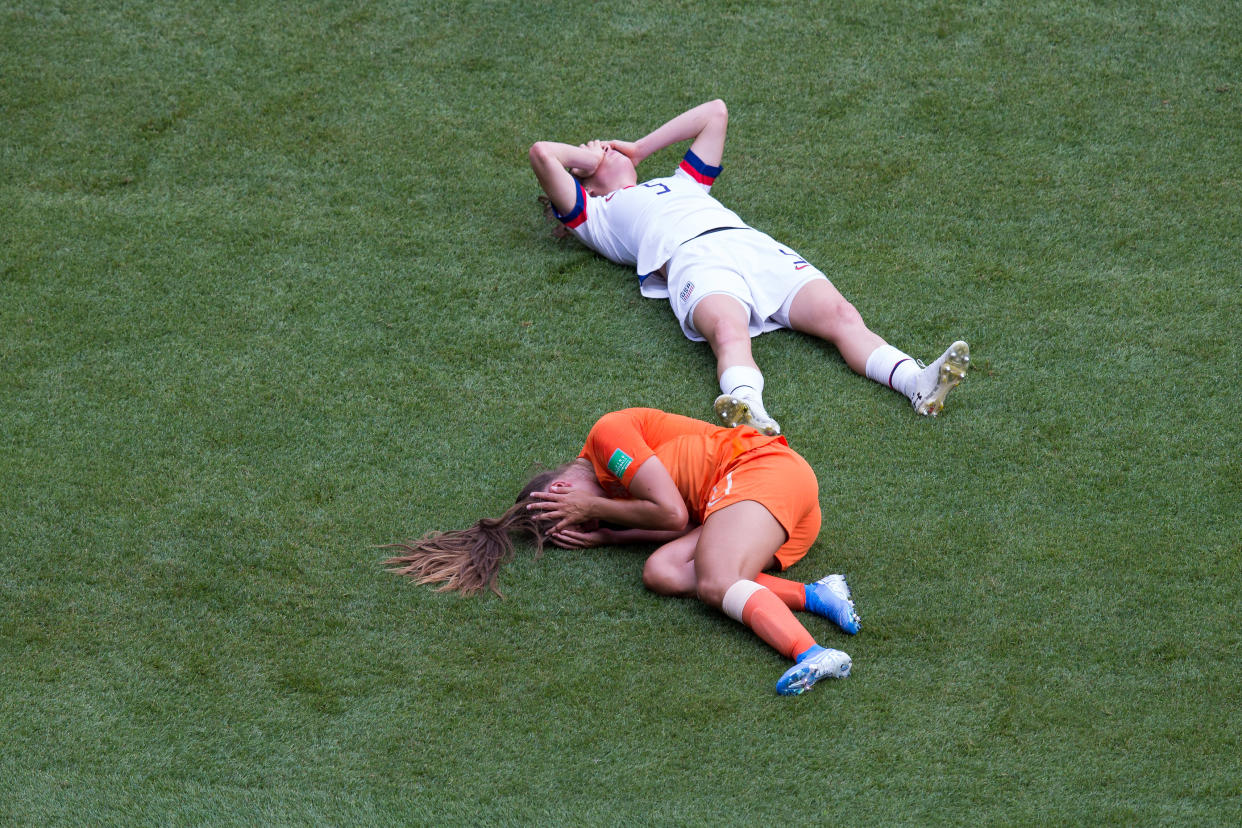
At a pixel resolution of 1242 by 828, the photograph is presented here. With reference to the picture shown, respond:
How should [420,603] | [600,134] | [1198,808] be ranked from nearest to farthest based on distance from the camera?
1. [1198,808]
2. [420,603]
3. [600,134]

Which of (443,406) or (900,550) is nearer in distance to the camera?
(900,550)

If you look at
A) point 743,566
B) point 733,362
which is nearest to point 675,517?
point 743,566

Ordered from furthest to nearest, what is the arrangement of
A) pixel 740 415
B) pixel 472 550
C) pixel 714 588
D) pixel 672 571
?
pixel 740 415 < pixel 472 550 < pixel 672 571 < pixel 714 588

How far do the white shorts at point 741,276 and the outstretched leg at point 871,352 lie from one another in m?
0.07

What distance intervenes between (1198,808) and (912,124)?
4131 mm

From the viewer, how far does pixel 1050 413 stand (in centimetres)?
447

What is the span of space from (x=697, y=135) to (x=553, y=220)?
81cm

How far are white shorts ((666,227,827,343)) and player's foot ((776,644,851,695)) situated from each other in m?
1.94

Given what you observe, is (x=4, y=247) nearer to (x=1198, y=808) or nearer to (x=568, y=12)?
(x=568, y=12)

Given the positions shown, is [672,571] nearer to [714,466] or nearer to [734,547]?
[734,547]

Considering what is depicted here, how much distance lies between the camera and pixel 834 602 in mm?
3578

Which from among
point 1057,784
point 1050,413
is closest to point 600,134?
point 1050,413

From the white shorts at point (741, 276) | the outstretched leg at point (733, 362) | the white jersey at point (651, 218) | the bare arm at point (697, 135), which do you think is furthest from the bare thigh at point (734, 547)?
the bare arm at point (697, 135)

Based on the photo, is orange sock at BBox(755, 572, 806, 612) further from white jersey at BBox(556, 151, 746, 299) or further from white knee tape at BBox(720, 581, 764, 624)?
white jersey at BBox(556, 151, 746, 299)
